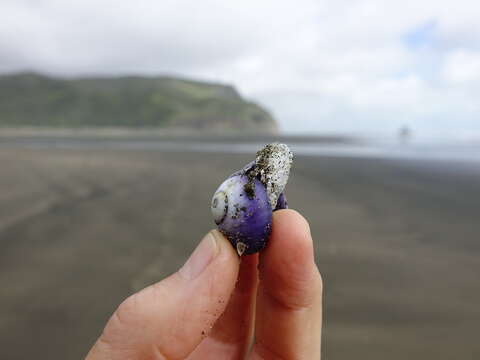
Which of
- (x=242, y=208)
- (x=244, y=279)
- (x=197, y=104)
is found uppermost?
(x=197, y=104)

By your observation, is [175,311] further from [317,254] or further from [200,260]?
[317,254]

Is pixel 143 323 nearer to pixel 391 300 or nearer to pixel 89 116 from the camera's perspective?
pixel 391 300

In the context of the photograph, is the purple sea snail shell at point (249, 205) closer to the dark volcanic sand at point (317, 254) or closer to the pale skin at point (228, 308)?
the pale skin at point (228, 308)

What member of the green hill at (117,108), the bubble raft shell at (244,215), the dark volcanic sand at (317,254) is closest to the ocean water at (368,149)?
the dark volcanic sand at (317,254)

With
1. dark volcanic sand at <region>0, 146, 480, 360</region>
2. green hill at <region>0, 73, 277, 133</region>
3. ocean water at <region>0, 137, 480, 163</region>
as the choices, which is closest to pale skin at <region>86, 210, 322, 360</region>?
dark volcanic sand at <region>0, 146, 480, 360</region>

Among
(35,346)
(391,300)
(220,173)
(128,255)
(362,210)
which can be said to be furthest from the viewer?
(220,173)

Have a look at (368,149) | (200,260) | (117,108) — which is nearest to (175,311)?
(200,260)

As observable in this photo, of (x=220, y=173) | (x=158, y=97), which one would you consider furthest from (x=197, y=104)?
(x=220, y=173)
